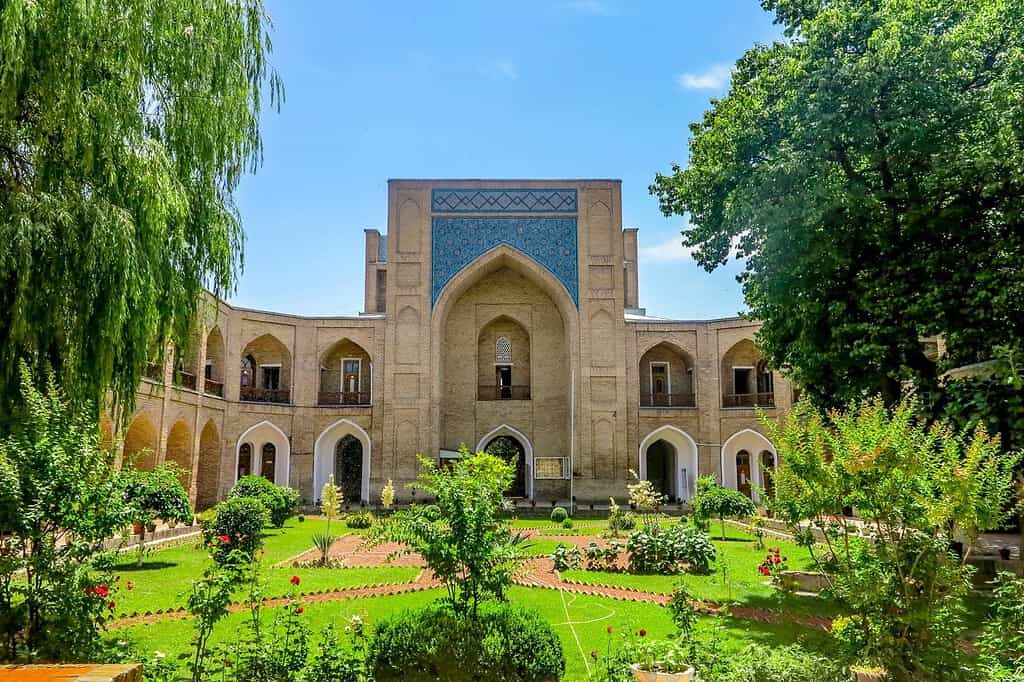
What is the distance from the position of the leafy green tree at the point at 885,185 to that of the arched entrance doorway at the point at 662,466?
17.0 metres

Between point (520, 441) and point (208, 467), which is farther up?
point (520, 441)

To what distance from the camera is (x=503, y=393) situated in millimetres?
26125

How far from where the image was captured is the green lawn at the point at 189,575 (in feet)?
28.1

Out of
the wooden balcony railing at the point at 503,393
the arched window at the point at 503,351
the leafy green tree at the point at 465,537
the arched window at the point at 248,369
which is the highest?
the arched window at the point at 503,351

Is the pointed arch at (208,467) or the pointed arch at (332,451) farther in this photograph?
the pointed arch at (332,451)

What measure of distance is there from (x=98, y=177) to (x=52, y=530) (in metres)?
2.90

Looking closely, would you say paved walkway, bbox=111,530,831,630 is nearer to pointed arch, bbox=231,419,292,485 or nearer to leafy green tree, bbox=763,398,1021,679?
leafy green tree, bbox=763,398,1021,679

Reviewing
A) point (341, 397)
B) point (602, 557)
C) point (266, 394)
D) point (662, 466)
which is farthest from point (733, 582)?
point (662, 466)

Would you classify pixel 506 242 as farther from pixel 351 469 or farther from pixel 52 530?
pixel 52 530

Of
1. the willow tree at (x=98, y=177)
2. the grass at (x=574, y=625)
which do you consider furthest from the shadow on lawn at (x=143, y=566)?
the willow tree at (x=98, y=177)

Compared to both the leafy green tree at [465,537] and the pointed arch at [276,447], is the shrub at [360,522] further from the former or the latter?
the leafy green tree at [465,537]

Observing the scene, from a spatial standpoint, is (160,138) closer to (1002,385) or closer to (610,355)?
(1002,385)

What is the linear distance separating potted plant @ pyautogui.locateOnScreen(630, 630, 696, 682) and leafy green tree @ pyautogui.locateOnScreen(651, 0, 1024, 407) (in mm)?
5104

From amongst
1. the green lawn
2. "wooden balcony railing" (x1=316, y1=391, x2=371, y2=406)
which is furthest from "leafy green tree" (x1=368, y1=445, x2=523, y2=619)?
"wooden balcony railing" (x1=316, y1=391, x2=371, y2=406)
